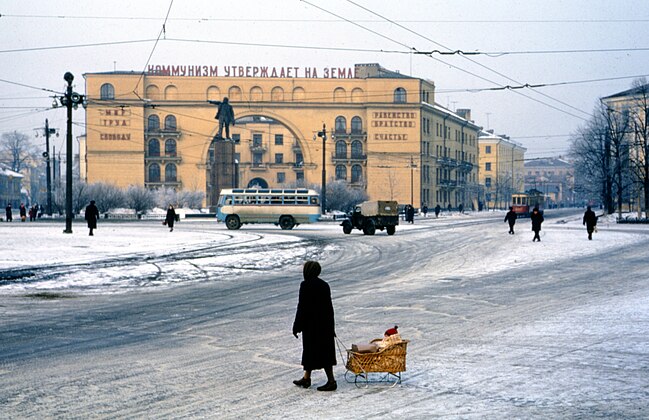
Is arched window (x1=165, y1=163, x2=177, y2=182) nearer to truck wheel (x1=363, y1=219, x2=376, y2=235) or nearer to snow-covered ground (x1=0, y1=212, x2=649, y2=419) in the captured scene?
truck wheel (x1=363, y1=219, x2=376, y2=235)

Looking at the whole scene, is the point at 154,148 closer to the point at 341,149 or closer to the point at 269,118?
the point at 269,118

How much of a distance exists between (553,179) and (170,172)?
11424 cm

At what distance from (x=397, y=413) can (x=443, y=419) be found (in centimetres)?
43

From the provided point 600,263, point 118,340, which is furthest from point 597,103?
point 118,340

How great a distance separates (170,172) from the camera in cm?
9844

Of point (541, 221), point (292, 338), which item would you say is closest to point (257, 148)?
point (541, 221)

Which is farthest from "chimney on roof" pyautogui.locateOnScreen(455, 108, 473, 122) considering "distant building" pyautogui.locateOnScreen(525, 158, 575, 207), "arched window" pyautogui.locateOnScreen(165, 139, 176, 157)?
"arched window" pyautogui.locateOnScreen(165, 139, 176, 157)

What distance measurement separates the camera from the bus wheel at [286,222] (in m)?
47.5

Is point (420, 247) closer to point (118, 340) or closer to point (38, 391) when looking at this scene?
point (118, 340)

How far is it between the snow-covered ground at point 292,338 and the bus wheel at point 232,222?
21533 mm

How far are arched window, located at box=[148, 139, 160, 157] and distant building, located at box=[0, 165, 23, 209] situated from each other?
33.0m

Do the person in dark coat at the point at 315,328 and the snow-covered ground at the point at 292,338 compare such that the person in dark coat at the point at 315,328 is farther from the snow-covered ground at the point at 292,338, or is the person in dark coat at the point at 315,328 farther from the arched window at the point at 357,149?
the arched window at the point at 357,149

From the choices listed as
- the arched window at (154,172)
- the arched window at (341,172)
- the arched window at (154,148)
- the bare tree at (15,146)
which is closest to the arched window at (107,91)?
the arched window at (154,148)

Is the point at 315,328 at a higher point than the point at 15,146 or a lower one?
lower
